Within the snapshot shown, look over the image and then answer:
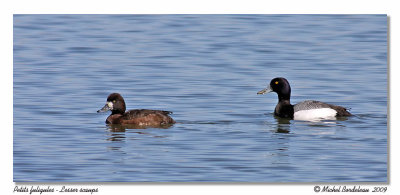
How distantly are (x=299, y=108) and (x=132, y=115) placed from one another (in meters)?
3.49

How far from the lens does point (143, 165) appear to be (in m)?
12.3

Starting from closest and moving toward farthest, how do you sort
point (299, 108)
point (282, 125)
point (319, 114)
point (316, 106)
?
point (282, 125), point (319, 114), point (316, 106), point (299, 108)

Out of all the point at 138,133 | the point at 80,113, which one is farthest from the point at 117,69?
the point at 138,133

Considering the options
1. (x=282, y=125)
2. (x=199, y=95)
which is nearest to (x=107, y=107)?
(x=199, y=95)

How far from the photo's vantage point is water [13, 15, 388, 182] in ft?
40.3

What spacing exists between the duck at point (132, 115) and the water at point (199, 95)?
0.31 m

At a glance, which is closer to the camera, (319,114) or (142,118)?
(142,118)

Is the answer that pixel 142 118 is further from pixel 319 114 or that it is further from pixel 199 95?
pixel 319 114

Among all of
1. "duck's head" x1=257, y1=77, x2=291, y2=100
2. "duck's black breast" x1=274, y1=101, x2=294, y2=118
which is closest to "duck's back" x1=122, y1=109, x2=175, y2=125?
"duck's black breast" x1=274, y1=101, x2=294, y2=118

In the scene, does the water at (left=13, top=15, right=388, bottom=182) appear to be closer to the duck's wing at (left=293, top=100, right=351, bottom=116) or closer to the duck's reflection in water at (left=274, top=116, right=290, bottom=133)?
the duck's reflection in water at (left=274, top=116, right=290, bottom=133)

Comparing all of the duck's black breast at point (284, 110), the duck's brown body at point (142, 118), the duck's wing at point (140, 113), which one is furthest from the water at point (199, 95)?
the duck's wing at point (140, 113)

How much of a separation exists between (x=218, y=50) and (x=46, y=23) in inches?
183

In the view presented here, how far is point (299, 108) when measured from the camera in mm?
17172

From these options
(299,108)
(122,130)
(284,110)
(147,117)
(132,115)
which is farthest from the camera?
(284,110)
